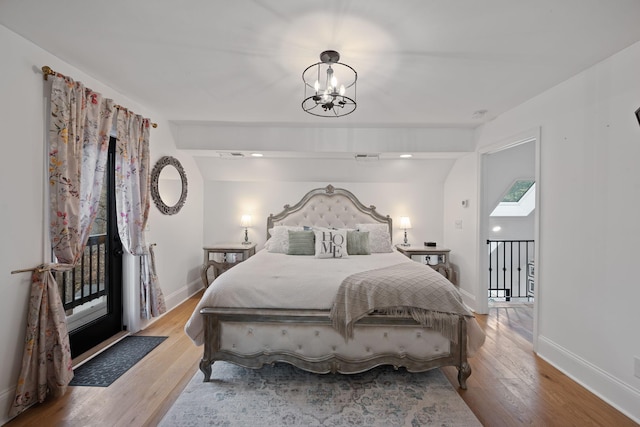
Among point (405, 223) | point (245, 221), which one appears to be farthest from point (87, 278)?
point (405, 223)

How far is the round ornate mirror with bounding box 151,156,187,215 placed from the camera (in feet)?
10.8

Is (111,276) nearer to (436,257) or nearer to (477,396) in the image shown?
(477,396)

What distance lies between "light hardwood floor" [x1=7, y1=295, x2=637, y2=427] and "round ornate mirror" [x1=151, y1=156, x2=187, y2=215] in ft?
5.36

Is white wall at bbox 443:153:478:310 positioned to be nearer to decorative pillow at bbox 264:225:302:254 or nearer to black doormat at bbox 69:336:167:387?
decorative pillow at bbox 264:225:302:254

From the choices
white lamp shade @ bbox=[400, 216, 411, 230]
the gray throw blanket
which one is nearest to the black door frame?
the gray throw blanket

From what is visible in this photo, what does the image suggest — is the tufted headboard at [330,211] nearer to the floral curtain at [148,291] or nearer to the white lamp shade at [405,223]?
the white lamp shade at [405,223]

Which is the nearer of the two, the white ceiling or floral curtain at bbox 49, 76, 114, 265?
the white ceiling

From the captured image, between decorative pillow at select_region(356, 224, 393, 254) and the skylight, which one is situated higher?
the skylight

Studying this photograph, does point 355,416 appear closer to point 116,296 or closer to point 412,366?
point 412,366

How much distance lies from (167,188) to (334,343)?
112 inches

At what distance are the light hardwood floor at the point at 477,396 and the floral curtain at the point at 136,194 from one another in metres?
0.60

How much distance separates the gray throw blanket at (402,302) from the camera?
2.11 meters

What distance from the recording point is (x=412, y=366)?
2131 millimetres

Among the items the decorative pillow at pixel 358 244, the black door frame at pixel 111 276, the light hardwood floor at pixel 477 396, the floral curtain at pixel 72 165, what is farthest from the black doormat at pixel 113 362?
the decorative pillow at pixel 358 244
